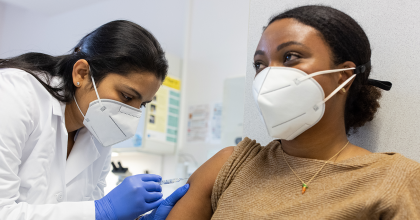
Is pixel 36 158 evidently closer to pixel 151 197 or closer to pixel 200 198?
pixel 151 197

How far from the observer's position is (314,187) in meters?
1.07

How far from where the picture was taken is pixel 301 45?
43.0 inches

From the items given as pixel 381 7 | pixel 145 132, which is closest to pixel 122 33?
pixel 381 7

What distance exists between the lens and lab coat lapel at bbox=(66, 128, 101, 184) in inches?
64.4

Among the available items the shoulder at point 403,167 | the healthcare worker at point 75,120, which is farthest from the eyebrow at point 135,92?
the shoulder at point 403,167

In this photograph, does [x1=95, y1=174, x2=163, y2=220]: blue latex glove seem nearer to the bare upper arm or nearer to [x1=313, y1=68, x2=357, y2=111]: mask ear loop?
the bare upper arm

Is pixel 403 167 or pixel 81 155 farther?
pixel 81 155

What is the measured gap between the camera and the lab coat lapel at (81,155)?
1.64 metres

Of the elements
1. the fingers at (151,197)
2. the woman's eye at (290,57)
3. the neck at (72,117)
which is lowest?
the fingers at (151,197)

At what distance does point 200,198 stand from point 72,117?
0.74 meters

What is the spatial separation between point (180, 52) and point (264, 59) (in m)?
3.07

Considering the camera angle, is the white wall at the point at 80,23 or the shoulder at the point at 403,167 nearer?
the shoulder at the point at 403,167

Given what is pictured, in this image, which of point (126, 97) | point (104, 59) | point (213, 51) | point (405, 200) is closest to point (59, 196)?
point (126, 97)

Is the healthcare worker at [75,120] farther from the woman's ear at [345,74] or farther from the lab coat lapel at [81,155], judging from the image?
the woman's ear at [345,74]
